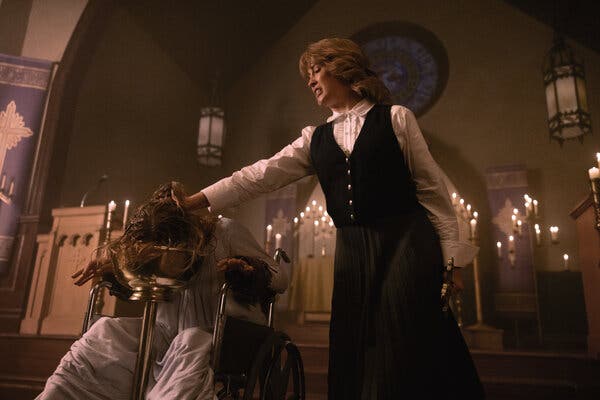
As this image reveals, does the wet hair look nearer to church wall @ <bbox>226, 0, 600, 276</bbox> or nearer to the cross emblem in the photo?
the cross emblem

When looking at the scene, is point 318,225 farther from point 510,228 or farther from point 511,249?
point 511,249

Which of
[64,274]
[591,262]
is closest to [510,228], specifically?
[591,262]

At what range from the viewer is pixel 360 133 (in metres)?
1.54

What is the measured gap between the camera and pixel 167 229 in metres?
1.53

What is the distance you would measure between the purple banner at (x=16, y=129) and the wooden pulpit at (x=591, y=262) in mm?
5004

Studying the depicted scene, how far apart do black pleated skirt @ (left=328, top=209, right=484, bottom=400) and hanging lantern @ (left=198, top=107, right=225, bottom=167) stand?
19.2 ft

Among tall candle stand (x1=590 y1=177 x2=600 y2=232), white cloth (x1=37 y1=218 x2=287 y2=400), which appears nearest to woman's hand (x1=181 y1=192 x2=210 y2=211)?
white cloth (x1=37 y1=218 x2=287 y2=400)

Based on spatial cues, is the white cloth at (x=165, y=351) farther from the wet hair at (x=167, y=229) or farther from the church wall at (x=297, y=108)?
the church wall at (x=297, y=108)

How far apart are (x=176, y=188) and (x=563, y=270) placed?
620 cm

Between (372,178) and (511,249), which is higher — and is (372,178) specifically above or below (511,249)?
below

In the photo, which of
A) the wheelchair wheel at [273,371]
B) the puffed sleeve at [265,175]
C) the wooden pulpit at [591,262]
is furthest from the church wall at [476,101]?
the puffed sleeve at [265,175]

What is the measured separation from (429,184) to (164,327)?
3.30 feet

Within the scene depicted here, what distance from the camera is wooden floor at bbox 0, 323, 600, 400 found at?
9.66ft

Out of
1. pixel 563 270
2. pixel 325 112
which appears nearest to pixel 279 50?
pixel 325 112
